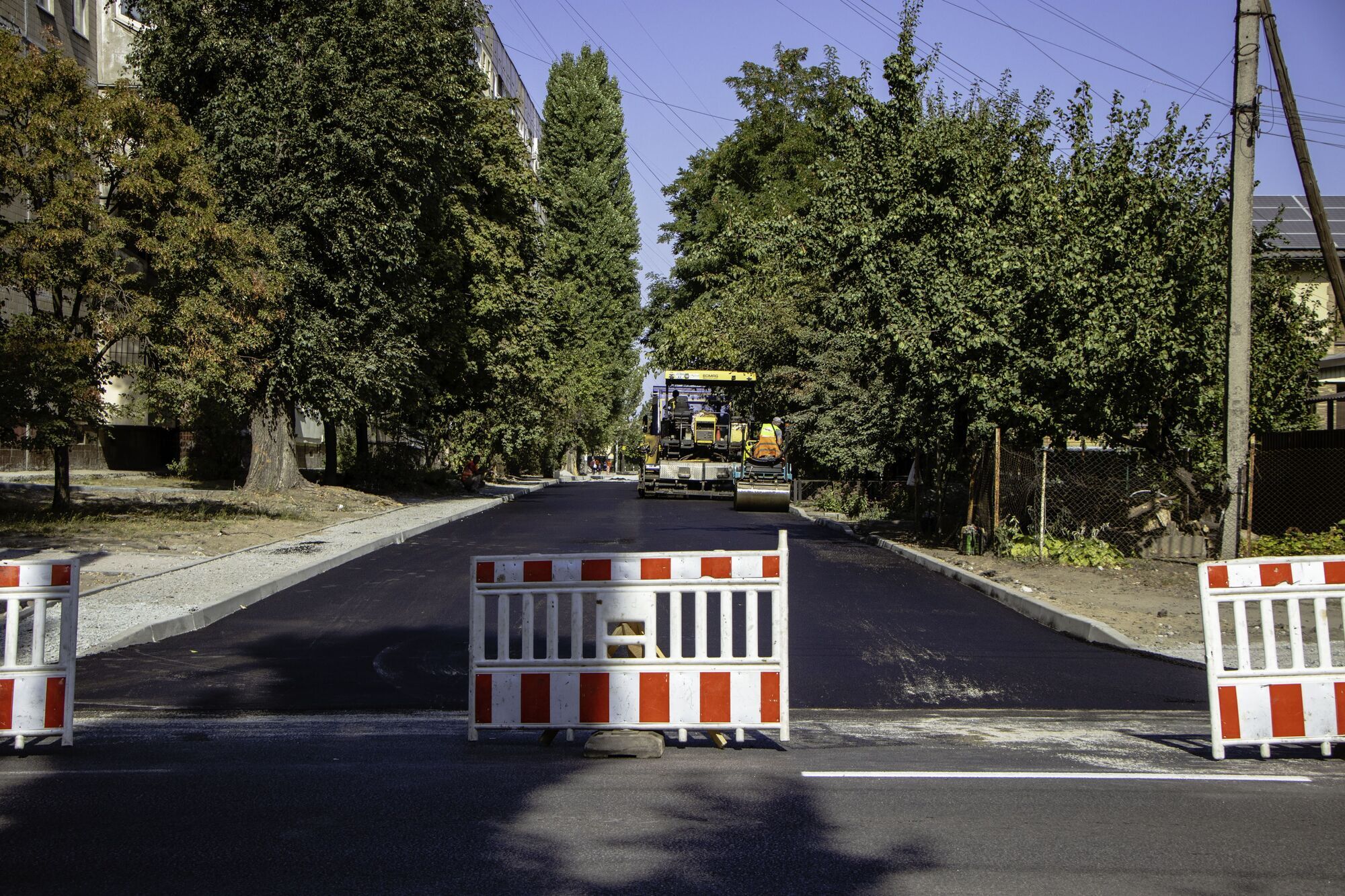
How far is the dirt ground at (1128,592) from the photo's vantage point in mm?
11172

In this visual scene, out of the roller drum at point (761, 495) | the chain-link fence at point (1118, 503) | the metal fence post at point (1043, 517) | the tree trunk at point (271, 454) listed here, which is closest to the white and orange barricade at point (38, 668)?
the metal fence post at point (1043, 517)

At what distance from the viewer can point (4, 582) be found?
21.9 ft

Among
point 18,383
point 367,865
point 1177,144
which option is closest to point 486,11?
point 18,383

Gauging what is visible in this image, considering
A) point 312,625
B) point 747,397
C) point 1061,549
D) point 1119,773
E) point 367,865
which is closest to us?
point 367,865

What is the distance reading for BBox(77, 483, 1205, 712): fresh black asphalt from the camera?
8.38 meters

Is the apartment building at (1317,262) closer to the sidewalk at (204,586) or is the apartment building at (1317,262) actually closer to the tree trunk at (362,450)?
the sidewalk at (204,586)

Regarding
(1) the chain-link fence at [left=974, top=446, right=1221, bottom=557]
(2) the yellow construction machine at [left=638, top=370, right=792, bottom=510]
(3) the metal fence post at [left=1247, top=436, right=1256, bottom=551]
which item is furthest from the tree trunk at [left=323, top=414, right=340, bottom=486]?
(3) the metal fence post at [left=1247, top=436, right=1256, bottom=551]

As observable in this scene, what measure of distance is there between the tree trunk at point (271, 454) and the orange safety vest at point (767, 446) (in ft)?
43.2

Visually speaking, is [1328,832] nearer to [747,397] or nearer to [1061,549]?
[1061,549]

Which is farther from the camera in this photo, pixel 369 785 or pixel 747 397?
pixel 747 397

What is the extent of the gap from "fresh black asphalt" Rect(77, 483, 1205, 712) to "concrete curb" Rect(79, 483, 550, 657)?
5.0 inches

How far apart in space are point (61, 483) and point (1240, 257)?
754 inches

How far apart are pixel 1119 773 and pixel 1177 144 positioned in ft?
44.0

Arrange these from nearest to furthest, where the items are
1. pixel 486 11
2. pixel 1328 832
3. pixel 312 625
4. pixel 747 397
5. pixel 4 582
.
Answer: pixel 1328 832 < pixel 4 582 < pixel 312 625 < pixel 486 11 < pixel 747 397
